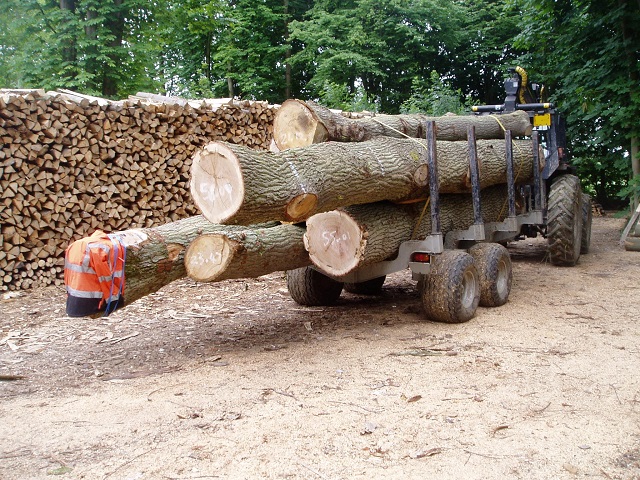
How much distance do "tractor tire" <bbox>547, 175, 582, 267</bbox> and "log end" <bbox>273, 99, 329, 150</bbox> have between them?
4.34 meters

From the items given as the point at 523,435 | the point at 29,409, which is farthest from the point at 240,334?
the point at 523,435

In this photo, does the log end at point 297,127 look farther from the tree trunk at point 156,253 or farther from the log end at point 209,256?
the log end at point 209,256

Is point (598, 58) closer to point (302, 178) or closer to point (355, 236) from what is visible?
point (355, 236)

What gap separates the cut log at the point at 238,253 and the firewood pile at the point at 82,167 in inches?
131

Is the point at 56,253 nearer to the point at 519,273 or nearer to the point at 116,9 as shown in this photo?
the point at 519,273

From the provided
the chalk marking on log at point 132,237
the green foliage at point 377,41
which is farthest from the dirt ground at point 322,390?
the green foliage at point 377,41

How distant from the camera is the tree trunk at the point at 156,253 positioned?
4.50 meters

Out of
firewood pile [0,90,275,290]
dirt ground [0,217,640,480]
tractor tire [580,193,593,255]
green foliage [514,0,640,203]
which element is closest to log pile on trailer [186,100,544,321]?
dirt ground [0,217,640,480]

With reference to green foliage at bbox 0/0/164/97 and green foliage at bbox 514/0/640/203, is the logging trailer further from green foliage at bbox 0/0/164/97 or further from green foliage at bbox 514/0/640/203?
green foliage at bbox 0/0/164/97

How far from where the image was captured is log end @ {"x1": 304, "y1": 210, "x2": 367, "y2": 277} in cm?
531

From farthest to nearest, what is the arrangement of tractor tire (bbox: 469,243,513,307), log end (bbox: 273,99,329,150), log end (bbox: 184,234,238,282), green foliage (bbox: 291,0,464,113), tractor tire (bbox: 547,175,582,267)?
green foliage (bbox: 291,0,464,113)
tractor tire (bbox: 547,175,582,267)
tractor tire (bbox: 469,243,513,307)
log end (bbox: 273,99,329,150)
log end (bbox: 184,234,238,282)

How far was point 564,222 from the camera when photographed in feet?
26.4

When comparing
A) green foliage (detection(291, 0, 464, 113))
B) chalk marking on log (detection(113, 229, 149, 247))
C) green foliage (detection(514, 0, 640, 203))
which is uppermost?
green foliage (detection(291, 0, 464, 113))

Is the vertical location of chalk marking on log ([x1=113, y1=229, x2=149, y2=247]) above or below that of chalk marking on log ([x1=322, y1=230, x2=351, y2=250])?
above
